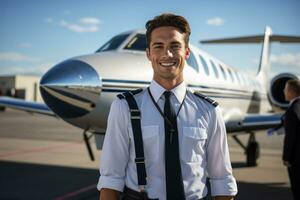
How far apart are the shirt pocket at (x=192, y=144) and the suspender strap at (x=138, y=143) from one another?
0.68ft

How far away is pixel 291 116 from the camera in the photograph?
5.17 metres

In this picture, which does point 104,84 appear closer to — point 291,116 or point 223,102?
point 291,116

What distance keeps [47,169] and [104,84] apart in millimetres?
4137

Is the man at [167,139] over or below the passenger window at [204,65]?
below

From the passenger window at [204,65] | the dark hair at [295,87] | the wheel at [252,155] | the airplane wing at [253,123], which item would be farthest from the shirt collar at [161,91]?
the wheel at [252,155]

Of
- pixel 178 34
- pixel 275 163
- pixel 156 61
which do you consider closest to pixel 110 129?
pixel 156 61

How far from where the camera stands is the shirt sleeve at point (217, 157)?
1.96m

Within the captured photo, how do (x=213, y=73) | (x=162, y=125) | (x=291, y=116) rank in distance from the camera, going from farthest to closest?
1. (x=213, y=73)
2. (x=291, y=116)
3. (x=162, y=125)

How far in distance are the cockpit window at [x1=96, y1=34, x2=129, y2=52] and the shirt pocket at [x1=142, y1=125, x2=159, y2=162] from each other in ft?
15.5

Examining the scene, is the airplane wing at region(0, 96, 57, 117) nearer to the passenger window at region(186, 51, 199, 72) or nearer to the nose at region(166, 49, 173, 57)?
the passenger window at region(186, 51, 199, 72)

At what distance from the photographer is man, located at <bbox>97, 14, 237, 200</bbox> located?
1.83 m

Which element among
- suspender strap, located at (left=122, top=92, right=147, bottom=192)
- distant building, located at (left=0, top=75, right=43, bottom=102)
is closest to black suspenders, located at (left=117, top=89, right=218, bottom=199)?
suspender strap, located at (left=122, top=92, right=147, bottom=192)

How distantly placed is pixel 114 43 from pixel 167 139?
4943mm

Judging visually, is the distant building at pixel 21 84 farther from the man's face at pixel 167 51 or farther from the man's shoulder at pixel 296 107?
the man's face at pixel 167 51
